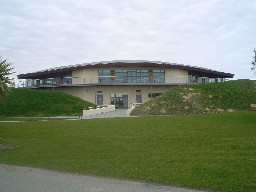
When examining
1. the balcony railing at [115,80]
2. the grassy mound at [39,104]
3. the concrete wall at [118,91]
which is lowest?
the grassy mound at [39,104]

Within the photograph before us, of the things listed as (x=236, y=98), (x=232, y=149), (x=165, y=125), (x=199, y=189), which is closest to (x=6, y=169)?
(x=199, y=189)

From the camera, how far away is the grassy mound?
4097 cm

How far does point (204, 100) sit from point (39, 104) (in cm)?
2136

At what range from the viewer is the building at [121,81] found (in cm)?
5178

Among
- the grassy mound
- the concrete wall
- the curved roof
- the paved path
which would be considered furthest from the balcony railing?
the paved path

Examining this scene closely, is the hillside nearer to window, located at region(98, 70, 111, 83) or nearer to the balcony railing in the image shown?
the balcony railing

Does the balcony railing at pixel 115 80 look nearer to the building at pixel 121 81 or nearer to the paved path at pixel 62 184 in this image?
the building at pixel 121 81

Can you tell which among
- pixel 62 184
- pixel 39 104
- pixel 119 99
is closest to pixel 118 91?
pixel 119 99

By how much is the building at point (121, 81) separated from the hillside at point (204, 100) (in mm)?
12351

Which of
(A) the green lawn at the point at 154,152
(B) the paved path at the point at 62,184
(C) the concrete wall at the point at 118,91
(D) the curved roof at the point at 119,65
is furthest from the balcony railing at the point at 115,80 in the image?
(B) the paved path at the point at 62,184

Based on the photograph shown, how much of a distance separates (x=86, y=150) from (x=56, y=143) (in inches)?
99.7

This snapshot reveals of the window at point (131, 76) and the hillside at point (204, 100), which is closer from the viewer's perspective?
the hillside at point (204, 100)

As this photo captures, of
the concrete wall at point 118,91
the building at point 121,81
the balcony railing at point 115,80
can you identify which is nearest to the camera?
the balcony railing at point 115,80

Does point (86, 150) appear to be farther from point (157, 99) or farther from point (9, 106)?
point (9, 106)
